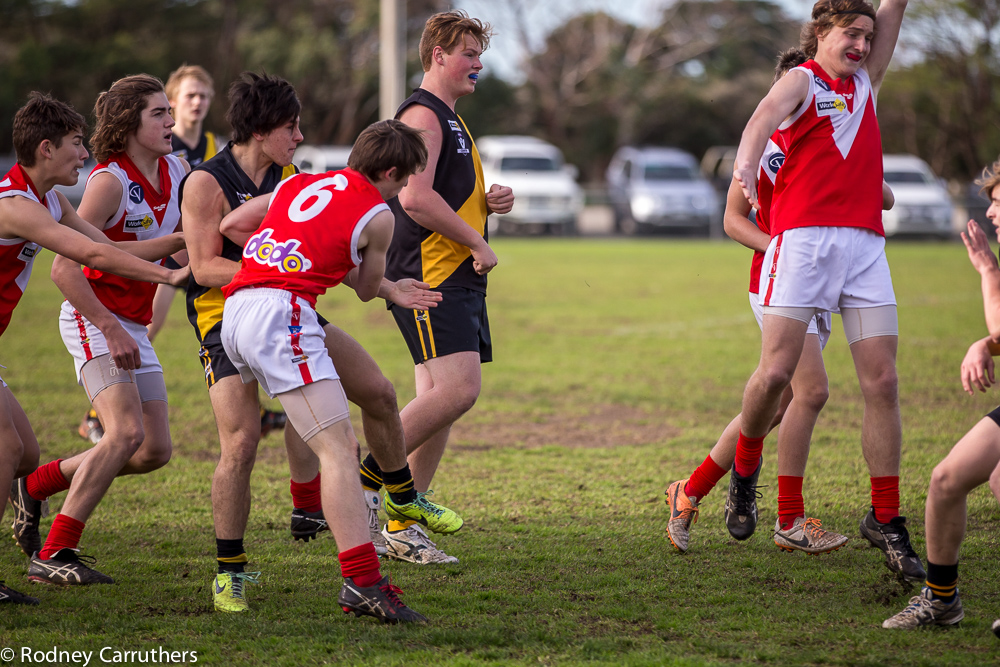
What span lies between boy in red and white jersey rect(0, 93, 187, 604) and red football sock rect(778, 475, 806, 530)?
2.91 meters

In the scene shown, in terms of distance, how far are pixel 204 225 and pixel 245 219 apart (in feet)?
0.61

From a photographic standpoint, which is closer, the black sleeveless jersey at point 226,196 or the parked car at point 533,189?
the black sleeveless jersey at point 226,196

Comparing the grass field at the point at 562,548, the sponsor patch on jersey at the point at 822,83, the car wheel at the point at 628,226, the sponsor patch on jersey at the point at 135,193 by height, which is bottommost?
the car wheel at the point at 628,226

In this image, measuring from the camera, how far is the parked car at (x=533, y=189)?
91.1ft

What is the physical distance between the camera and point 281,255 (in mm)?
3641

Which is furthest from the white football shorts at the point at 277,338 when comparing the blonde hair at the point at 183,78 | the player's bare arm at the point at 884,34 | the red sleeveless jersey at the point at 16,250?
the blonde hair at the point at 183,78

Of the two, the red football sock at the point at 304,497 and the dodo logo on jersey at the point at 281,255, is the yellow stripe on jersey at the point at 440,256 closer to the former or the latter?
the dodo logo on jersey at the point at 281,255

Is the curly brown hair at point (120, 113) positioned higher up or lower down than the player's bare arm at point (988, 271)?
higher up

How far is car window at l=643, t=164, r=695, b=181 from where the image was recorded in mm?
28812

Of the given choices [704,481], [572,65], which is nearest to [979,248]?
[704,481]

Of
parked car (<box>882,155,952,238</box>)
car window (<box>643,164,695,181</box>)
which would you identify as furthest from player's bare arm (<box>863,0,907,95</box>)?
car window (<box>643,164,695,181</box>)

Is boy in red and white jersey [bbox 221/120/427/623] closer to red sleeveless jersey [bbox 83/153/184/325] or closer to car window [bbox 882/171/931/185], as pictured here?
red sleeveless jersey [bbox 83/153/184/325]

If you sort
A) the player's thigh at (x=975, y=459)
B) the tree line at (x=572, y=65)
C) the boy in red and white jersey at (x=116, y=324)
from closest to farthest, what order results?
the player's thigh at (x=975, y=459) < the boy in red and white jersey at (x=116, y=324) < the tree line at (x=572, y=65)

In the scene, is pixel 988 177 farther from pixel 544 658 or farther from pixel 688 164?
pixel 688 164
